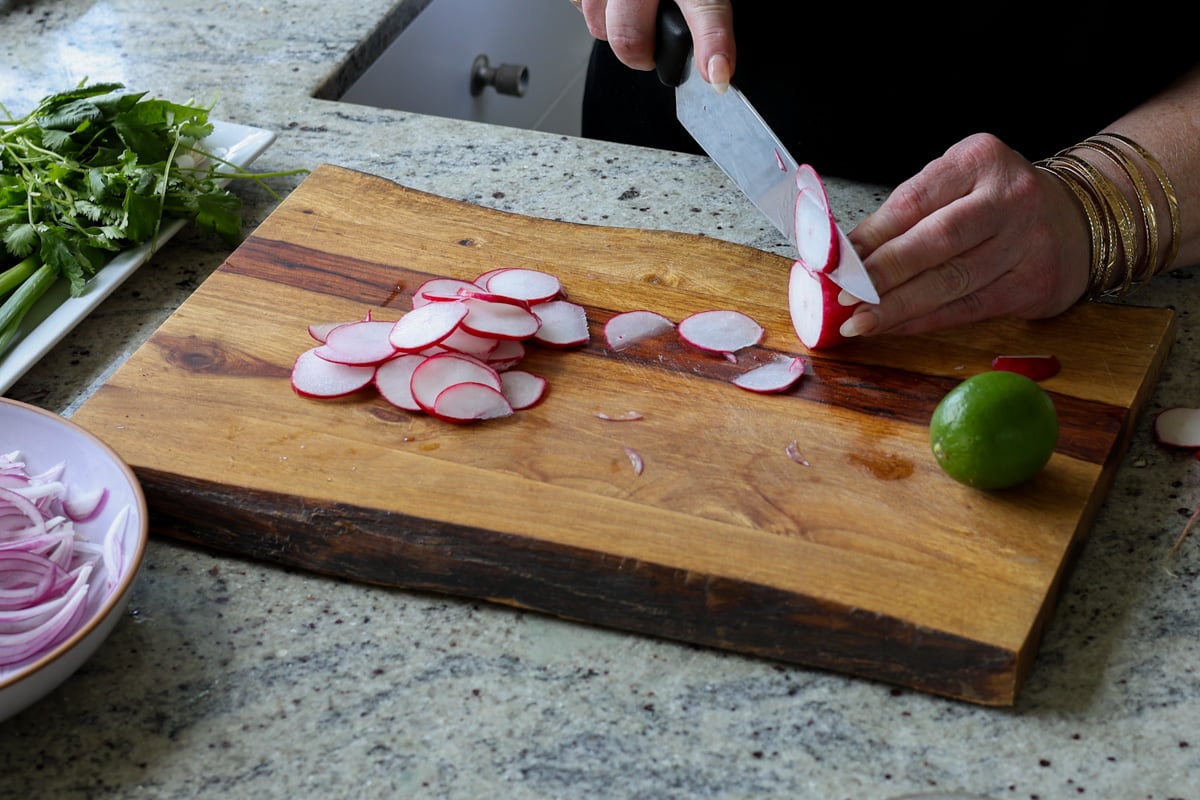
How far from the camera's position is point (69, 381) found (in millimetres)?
1581

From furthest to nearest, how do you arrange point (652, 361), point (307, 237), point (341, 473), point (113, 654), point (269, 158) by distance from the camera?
point (269, 158), point (307, 237), point (652, 361), point (341, 473), point (113, 654)

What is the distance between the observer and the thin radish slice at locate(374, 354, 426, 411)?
142 centimetres

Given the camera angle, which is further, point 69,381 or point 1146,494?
point 69,381

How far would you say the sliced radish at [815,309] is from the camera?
1451 mm

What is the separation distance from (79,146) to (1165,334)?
5.20ft

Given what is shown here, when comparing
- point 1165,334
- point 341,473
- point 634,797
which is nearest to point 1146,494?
point 1165,334

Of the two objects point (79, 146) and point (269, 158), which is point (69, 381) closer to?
point (79, 146)

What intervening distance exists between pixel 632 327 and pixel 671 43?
0.40m

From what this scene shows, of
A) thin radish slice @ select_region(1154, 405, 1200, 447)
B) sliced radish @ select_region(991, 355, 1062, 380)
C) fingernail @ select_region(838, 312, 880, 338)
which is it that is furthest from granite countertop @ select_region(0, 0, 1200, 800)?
fingernail @ select_region(838, 312, 880, 338)

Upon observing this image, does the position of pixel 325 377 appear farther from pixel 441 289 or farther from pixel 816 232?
pixel 816 232

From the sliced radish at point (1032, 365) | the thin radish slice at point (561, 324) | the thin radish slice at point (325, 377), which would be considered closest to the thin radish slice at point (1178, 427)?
the sliced radish at point (1032, 365)

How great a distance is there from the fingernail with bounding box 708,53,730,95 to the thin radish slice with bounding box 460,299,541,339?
387 millimetres

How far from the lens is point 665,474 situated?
1316mm

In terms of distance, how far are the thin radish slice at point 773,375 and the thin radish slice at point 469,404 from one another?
0.30m
